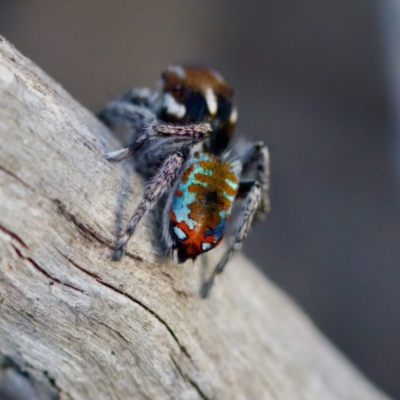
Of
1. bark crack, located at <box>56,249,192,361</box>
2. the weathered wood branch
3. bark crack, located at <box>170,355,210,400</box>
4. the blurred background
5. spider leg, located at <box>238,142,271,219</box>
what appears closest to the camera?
the weathered wood branch

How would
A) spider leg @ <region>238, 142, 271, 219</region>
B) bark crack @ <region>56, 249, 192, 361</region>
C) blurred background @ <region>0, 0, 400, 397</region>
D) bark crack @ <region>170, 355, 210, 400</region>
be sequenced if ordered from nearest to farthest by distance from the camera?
bark crack @ <region>56, 249, 192, 361</region> → bark crack @ <region>170, 355, 210, 400</region> → spider leg @ <region>238, 142, 271, 219</region> → blurred background @ <region>0, 0, 400, 397</region>

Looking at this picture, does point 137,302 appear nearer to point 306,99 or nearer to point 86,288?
point 86,288

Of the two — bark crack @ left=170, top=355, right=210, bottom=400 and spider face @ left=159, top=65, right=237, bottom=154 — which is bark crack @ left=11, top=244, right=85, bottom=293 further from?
spider face @ left=159, top=65, right=237, bottom=154

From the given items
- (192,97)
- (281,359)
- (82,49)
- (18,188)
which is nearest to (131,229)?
(18,188)

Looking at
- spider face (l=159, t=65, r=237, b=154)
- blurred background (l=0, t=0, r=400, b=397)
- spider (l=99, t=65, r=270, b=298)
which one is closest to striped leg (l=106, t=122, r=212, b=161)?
spider (l=99, t=65, r=270, b=298)

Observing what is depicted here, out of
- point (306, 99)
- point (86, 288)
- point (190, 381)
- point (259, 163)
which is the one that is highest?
point (306, 99)

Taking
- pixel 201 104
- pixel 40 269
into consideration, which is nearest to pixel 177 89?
pixel 201 104

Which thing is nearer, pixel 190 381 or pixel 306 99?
pixel 190 381
